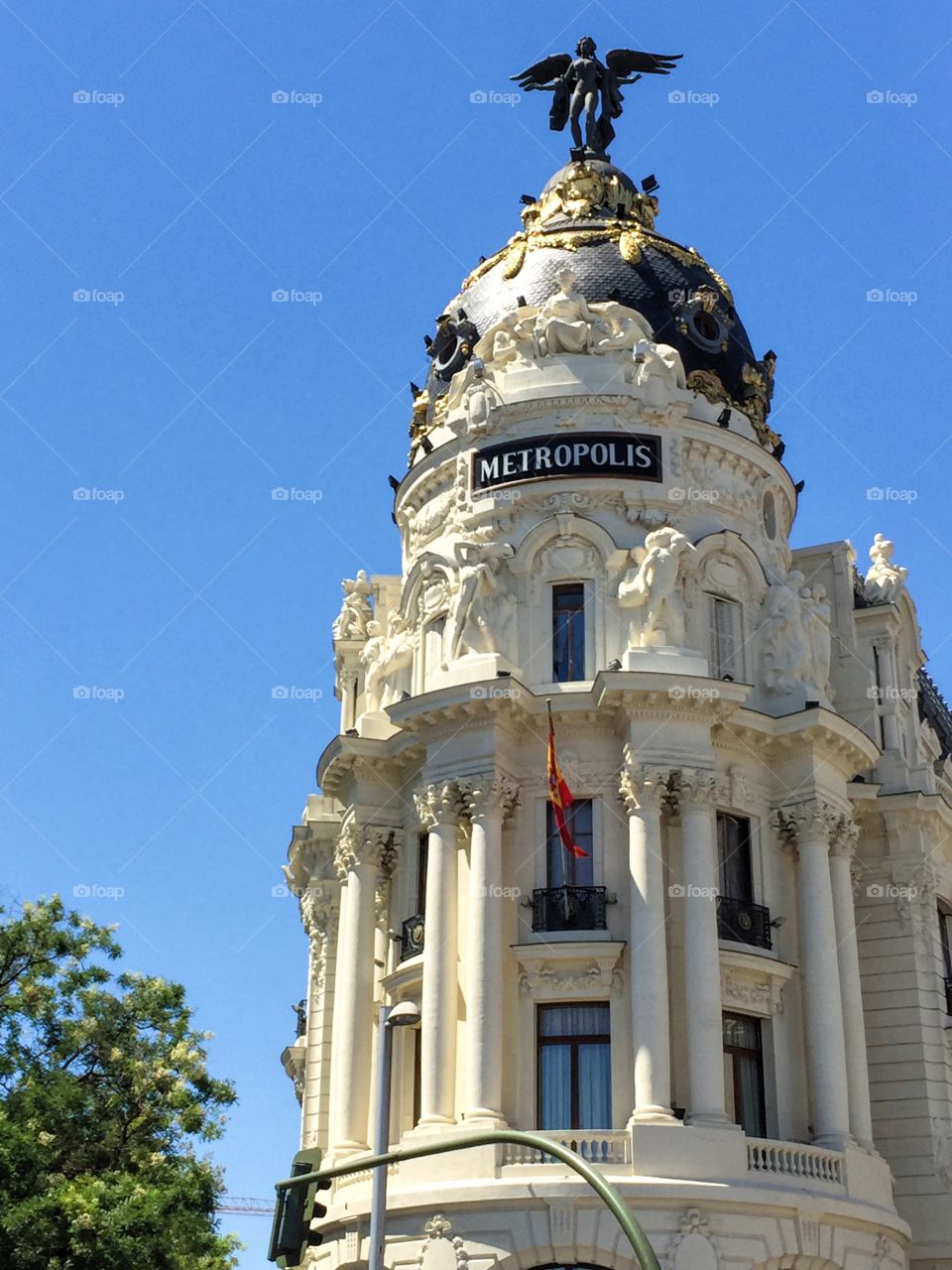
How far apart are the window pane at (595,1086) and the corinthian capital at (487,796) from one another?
17.6ft

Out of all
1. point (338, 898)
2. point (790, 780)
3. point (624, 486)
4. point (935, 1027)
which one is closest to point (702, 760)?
point (790, 780)

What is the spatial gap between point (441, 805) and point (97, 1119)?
980cm

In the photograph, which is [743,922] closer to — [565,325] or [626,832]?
[626,832]

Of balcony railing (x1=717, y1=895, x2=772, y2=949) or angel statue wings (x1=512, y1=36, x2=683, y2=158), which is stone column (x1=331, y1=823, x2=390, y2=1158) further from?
angel statue wings (x1=512, y1=36, x2=683, y2=158)

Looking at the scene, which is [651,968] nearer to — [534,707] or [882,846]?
[534,707]

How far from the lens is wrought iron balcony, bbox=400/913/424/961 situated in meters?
37.8

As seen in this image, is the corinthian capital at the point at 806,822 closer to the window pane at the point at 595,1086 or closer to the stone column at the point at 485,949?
the stone column at the point at 485,949

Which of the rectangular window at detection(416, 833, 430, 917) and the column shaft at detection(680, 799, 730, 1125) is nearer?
the column shaft at detection(680, 799, 730, 1125)

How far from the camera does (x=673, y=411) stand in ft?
134

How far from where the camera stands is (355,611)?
4675 cm

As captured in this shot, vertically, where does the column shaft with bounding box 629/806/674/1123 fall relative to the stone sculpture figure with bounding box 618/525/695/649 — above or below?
below

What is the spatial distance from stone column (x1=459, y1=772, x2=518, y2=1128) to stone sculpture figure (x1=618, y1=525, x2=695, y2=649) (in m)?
4.75

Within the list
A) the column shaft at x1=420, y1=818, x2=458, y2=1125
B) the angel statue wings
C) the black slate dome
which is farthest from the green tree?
the angel statue wings

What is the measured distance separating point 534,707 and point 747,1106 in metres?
9.83
